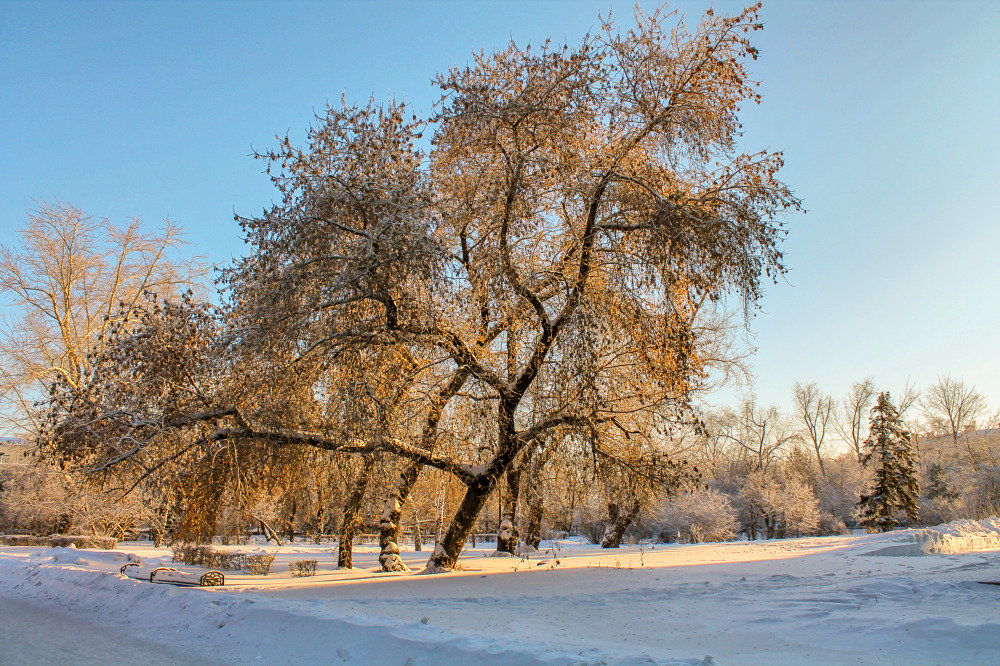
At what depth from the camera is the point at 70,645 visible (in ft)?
23.3

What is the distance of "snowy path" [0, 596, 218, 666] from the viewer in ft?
20.2

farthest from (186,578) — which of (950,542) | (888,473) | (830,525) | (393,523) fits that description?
(830,525)

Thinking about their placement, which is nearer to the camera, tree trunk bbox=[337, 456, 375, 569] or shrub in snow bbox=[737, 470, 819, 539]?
tree trunk bbox=[337, 456, 375, 569]

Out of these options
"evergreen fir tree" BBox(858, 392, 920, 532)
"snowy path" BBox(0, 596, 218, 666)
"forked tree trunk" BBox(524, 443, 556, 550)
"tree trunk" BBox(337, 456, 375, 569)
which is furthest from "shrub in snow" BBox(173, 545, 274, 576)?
"evergreen fir tree" BBox(858, 392, 920, 532)

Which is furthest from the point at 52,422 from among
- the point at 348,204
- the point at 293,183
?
the point at 348,204

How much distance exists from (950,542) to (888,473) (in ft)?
83.5

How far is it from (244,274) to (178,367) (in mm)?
2534

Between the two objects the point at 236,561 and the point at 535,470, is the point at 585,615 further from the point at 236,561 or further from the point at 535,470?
the point at 236,561

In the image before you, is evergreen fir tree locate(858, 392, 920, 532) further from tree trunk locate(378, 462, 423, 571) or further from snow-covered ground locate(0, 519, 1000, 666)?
tree trunk locate(378, 462, 423, 571)

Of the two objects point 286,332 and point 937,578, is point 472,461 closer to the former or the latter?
point 286,332

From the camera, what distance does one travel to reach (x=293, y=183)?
37.6 ft

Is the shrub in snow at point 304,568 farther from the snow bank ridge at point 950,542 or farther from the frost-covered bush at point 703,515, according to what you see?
the frost-covered bush at point 703,515

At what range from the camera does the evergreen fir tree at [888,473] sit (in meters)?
36.7

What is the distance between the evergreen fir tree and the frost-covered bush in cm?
880
